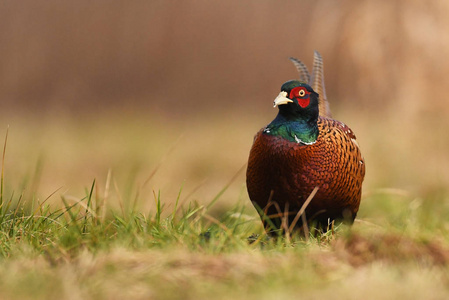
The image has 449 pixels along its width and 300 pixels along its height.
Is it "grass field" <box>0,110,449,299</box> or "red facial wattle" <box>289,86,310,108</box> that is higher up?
"red facial wattle" <box>289,86,310,108</box>

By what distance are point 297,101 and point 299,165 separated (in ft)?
1.15

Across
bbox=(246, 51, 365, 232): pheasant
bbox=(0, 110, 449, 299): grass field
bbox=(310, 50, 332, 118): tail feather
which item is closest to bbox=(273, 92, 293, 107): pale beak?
bbox=(246, 51, 365, 232): pheasant

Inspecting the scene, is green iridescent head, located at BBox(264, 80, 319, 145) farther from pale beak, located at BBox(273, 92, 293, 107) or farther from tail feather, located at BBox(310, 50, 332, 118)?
tail feather, located at BBox(310, 50, 332, 118)

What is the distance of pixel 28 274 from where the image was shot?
2893 mm

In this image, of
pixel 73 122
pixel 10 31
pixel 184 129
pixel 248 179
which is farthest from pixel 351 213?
pixel 10 31

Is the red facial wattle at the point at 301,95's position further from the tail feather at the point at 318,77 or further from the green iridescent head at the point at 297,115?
the tail feather at the point at 318,77

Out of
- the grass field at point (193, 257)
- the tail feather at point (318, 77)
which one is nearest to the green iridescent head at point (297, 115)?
the grass field at point (193, 257)

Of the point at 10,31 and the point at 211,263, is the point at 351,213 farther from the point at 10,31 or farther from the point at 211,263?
the point at 10,31

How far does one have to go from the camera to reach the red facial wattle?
4035mm

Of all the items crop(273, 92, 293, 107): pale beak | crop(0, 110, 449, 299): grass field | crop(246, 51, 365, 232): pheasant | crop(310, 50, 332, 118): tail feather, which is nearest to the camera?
crop(0, 110, 449, 299): grass field

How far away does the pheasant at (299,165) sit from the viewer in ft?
13.3

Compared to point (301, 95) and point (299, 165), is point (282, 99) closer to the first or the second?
point (301, 95)

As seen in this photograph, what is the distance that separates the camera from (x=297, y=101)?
4.05 meters

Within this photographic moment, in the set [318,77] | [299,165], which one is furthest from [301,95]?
[318,77]
